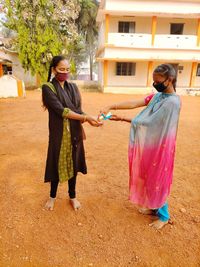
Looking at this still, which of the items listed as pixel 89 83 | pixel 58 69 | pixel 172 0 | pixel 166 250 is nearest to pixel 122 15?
pixel 172 0

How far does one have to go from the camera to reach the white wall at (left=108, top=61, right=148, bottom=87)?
16250 millimetres

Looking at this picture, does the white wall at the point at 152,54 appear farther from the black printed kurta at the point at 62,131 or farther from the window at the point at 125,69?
the black printed kurta at the point at 62,131

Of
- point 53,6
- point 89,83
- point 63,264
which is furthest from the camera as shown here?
point 89,83

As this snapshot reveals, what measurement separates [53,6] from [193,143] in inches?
613

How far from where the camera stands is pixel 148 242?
2.26 metres

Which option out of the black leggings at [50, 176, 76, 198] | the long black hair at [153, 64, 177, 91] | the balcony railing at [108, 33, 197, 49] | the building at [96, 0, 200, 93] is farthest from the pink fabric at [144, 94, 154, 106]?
the balcony railing at [108, 33, 197, 49]

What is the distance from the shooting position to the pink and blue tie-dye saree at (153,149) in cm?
204

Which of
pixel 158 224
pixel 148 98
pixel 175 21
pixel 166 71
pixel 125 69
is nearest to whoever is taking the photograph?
pixel 166 71

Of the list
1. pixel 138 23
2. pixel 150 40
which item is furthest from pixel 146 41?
pixel 138 23

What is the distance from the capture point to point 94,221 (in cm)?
255

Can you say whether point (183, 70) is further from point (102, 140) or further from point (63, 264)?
point (63, 264)

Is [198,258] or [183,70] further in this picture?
[183,70]

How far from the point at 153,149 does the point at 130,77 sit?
15049 mm

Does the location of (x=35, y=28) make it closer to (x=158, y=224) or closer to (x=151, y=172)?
(x=151, y=172)
